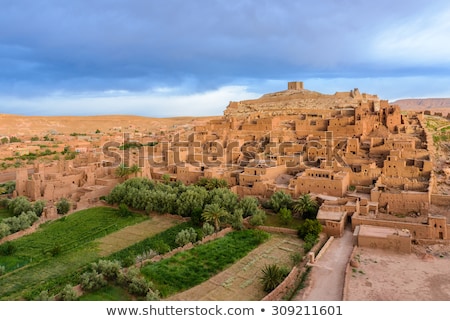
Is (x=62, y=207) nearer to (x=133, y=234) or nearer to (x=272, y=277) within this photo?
(x=133, y=234)

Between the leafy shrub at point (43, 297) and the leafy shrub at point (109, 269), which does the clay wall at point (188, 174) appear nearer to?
the leafy shrub at point (109, 269)

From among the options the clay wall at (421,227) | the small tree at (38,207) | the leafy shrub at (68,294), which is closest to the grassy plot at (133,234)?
the leafy shrub at (68,294)

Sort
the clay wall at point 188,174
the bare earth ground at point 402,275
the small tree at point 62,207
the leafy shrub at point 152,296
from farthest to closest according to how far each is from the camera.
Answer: the clay wall at point 188,174 → the small tree at point 62,207 → the bare earth ground at point 402,275 → the leafy shrub at point 152,296

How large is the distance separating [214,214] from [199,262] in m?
4.12

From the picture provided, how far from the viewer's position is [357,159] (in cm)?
2559

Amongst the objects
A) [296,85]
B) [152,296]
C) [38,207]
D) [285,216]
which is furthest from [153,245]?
[296,85]

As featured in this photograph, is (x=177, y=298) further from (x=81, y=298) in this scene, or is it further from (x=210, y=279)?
(x=81, y=298)

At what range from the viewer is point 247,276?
14.9 m

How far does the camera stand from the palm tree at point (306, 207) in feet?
65.3

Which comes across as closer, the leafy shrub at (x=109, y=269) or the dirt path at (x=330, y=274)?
the dirt path at (x=330, y=274)

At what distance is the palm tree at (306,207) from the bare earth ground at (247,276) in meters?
1.96

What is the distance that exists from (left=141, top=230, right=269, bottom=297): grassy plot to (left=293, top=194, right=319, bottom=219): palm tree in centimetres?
265

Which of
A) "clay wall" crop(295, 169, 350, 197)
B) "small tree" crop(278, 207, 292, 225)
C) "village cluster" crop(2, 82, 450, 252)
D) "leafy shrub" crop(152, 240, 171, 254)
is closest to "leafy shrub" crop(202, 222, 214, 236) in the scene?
"leafy shrub" crop(152, 240, 171, 254)

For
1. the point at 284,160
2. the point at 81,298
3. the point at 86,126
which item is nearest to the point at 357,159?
the point at 284,160
